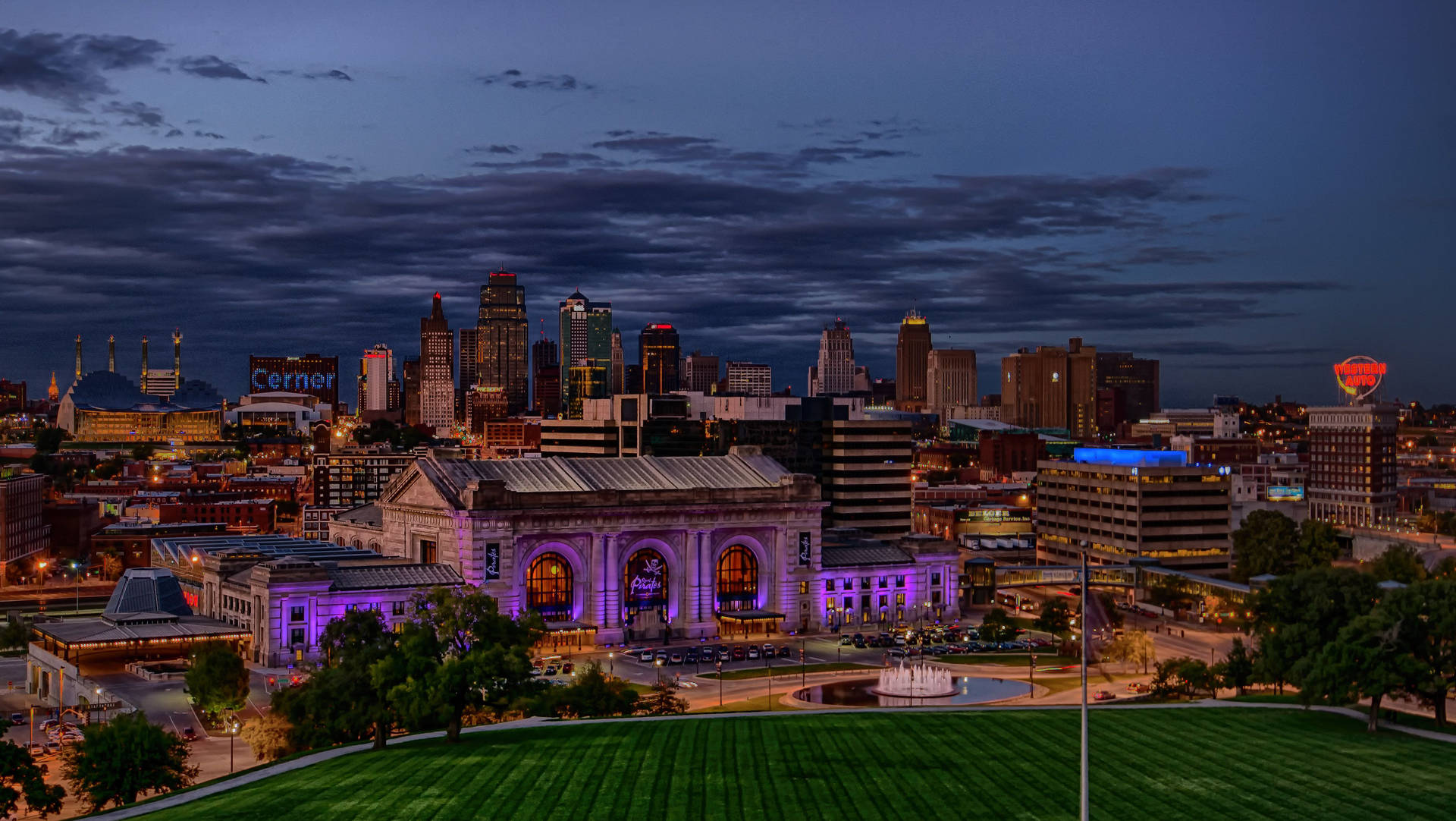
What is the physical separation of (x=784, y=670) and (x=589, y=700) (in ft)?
131

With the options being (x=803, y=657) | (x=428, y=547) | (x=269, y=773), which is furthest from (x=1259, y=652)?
(x=428, y=547)

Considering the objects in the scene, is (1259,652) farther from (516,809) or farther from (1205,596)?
(1205,596)

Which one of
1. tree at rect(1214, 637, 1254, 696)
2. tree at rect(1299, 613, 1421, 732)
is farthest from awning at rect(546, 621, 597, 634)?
tree at rect(1299, 613, 1421, 732)

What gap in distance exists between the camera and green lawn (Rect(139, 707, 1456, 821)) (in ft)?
227

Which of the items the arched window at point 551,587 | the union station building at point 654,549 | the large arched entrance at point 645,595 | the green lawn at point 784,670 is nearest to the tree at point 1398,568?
the union station building at point 654,549

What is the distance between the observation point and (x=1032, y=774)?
76375 mm

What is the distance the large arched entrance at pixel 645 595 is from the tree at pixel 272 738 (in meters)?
67.6

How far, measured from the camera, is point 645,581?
161 meters

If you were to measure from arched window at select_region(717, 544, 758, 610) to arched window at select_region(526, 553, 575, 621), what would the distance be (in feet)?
58.8

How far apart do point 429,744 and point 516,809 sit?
1741 cm

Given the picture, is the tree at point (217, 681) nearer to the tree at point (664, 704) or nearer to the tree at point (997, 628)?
the tree at point (664, 704)

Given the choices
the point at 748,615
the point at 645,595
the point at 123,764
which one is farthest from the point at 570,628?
the point at 123,764

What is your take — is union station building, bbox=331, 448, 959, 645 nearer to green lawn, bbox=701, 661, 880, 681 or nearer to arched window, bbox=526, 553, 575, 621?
arched window, bbox=526, 553, 575, 621

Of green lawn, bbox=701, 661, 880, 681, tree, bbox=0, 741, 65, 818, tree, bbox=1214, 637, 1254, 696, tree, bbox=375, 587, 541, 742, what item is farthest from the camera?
green lawn, bbox=701, 661, 880, 681
